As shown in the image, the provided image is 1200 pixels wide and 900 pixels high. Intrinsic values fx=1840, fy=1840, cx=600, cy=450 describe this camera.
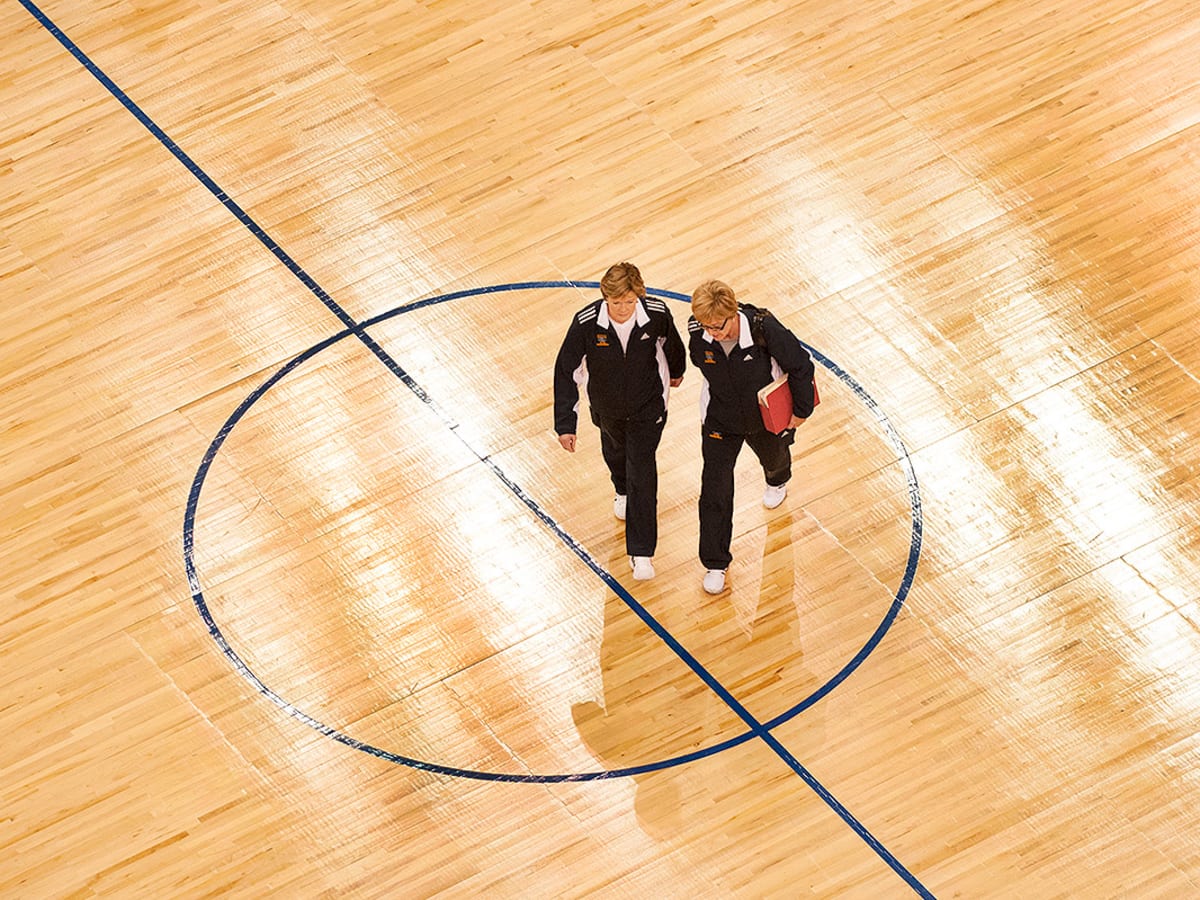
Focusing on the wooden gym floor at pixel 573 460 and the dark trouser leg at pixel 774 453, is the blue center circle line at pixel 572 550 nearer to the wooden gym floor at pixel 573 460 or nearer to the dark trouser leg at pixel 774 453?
the wooden gym floor at pixel 573 460

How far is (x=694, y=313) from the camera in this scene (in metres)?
7.70

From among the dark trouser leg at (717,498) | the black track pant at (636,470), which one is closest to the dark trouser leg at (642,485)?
the black track pant at (636,470)

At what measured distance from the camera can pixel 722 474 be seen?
8.28 m

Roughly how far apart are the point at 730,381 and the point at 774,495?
112 cm

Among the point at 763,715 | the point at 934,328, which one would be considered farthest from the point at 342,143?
the point at 763,715

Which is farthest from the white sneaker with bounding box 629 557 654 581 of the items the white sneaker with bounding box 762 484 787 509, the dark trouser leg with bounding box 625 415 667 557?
the white sneaker with bounding box 762 484 787 509

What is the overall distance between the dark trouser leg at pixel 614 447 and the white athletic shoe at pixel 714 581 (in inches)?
25.3

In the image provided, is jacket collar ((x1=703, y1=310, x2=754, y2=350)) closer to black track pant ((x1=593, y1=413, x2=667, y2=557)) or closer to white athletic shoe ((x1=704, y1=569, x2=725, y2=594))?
black track pant ((x1=593, y1=413, x2=667, y2=557))

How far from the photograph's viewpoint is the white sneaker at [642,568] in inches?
341

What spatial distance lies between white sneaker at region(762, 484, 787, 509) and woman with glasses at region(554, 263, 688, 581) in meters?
0.66

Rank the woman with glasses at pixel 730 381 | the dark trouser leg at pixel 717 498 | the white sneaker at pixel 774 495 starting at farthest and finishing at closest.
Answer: the white sneaker at pixel 774 495 < the dark trouser leg at pixel 717 498 < the woman with glasses at pixel 730 381

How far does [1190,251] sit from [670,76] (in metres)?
3.27

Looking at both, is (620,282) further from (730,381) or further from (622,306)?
(730,381)

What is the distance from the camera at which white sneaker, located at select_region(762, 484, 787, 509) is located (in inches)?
351
